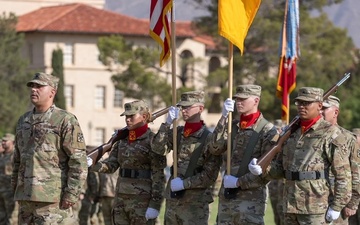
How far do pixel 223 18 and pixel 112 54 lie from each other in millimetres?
44156

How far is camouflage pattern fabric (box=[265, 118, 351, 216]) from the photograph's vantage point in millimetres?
11297

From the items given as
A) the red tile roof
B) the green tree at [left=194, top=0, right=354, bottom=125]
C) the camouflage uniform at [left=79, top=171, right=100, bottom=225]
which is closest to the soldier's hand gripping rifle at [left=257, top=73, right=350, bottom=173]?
the camouflage uniform at [left=79, top=171, right=100, bottom=225]

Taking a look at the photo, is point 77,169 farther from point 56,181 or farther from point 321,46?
point 321,46

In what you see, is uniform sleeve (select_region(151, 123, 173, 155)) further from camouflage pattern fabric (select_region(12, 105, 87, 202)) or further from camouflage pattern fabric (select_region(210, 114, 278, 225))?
camouflage pattern fabric (select_region(12, 105, 87, 202))

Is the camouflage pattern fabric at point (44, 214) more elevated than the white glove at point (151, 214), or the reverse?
the camouflage pattern fabric at point (44, 214)

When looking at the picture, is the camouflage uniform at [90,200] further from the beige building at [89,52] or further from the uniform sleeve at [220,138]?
the beige building at [89,52]

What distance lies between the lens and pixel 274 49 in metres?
55.0

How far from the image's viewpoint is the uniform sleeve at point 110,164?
13594 mm

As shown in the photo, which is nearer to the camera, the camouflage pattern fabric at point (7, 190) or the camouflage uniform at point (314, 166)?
the camouflage uniform at point (314, 166)

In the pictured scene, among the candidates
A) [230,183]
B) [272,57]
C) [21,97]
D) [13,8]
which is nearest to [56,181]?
[230,183]

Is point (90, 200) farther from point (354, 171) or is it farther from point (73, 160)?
point (73, 160)

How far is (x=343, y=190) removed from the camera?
443 inches

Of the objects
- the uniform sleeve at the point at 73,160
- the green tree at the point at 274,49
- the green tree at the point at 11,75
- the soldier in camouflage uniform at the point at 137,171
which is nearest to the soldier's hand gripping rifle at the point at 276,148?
the uniform sleeve at the point at 73,160

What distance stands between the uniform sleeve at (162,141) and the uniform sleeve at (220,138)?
2.45 feet
